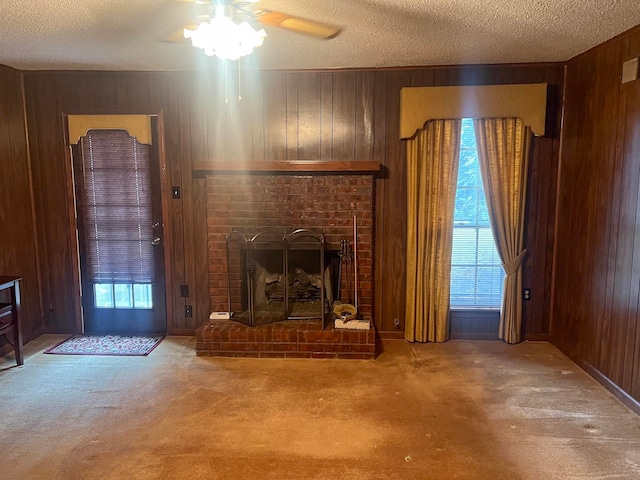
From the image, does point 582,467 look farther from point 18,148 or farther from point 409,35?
point 18,148

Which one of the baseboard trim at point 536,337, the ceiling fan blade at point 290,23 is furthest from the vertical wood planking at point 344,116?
the baseboard trim at point 536,337

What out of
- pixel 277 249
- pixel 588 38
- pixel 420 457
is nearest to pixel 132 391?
pixel 277 249

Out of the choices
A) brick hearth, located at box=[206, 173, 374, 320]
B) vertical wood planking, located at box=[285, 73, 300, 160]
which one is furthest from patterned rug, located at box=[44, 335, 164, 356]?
vertical wood planking, located at box=[285, 73, 300, 160]

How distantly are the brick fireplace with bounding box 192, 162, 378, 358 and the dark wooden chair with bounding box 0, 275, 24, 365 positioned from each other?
54.1 inches

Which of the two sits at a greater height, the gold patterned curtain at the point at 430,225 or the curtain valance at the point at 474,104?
the curtain valance at the point at 474,104

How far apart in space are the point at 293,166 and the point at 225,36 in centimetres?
189

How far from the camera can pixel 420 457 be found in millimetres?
2408

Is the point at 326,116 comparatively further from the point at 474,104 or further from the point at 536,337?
the point at 536,337

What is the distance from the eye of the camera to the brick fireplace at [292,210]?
12.8 ft

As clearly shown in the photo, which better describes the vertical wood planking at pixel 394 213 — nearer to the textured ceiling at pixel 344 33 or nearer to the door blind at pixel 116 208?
the textured ceiling at pixel 344 33

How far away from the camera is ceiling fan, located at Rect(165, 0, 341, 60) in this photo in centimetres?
203

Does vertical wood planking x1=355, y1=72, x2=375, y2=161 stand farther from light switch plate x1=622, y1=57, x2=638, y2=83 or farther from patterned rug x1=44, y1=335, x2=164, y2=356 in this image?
patterned rug x1=44, y1=335, x2=164, y2=356

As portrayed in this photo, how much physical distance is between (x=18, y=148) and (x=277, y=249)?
242cm

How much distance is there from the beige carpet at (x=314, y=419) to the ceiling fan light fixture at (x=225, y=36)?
204 cm
